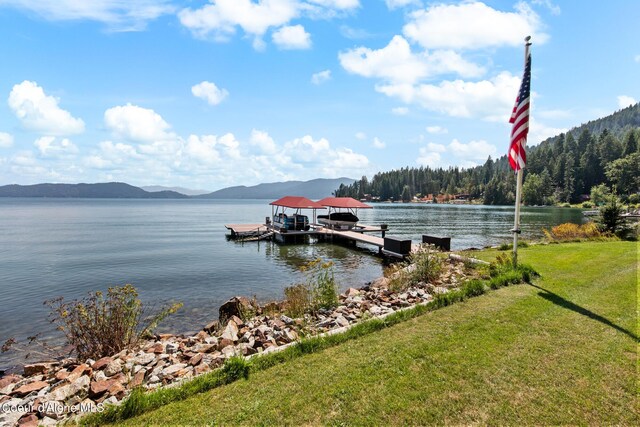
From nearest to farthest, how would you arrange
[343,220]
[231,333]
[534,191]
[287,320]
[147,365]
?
[147,365]
[231,333]
[287,320]
[343,220]
[534,191]

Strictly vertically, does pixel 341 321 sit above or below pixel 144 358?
above

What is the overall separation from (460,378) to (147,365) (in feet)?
17.4

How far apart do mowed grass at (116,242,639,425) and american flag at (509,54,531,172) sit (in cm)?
386

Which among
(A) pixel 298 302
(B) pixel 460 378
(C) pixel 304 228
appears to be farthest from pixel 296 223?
(B) pixel 460 378

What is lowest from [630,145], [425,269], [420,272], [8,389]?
[8,389]

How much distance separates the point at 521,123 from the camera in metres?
8.38

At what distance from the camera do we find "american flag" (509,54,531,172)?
8289 millimetres

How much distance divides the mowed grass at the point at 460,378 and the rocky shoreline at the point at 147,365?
3.34ft

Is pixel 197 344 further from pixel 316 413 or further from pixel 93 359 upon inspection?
pixel 316 413

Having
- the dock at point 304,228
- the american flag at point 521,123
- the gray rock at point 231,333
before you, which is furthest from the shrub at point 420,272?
the dock at point 304,228

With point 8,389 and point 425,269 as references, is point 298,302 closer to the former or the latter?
point 425,269

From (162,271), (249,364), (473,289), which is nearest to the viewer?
(249,364)

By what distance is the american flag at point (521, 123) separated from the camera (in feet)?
27.2

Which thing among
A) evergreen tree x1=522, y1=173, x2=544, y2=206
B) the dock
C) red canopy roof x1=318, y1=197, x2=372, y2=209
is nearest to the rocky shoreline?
the dock
